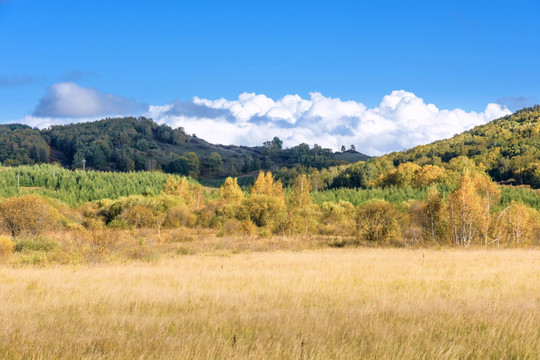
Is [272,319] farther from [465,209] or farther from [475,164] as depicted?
[475,164]

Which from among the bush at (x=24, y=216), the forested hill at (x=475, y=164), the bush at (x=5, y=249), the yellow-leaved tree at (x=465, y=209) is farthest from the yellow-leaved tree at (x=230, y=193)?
the bush at (x=5, y=249)

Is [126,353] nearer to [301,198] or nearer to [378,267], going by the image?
[378,267]

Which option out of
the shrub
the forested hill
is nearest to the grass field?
the shrub

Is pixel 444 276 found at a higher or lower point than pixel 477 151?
lower

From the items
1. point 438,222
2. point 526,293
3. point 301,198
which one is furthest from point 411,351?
point 301,198

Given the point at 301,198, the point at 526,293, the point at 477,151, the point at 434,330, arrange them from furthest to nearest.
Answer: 1. the point at 477,151
2. the point at 301,198
3. the point at 526,293
4. the point at 434,330

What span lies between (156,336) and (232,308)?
7.94 ft

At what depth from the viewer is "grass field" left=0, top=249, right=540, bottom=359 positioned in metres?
4.50

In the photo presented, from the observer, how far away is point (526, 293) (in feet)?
30.2

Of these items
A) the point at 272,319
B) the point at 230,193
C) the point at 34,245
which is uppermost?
the point at 230,193

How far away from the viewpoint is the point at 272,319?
20.4ft

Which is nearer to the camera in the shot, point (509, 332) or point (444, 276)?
point (509, 332)

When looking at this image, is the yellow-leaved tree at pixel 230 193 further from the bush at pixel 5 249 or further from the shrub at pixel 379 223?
the bush at pixel 5 249

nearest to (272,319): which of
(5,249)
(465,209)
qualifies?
(5,249)
